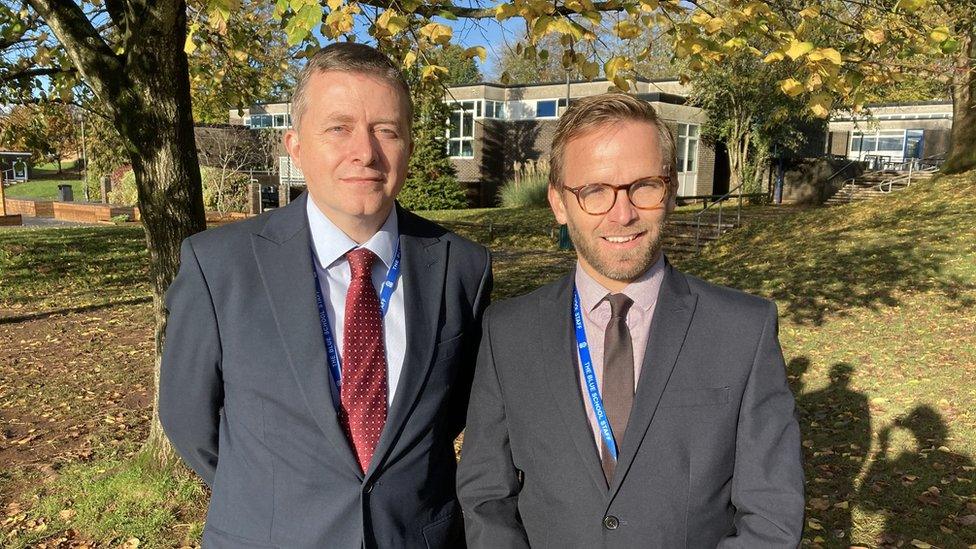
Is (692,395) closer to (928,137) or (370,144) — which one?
(370,144)

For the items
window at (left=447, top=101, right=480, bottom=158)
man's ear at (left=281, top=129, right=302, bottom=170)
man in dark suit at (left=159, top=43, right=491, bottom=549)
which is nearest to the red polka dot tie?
man in dark suit at (left=159, top=43, right=491, bottom=549)

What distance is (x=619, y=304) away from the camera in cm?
201

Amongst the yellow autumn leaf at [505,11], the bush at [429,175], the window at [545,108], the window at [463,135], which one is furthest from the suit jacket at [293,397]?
the window at [463,135]

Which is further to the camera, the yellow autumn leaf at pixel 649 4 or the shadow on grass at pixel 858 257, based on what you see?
the shadow on grass at pixel 858 257

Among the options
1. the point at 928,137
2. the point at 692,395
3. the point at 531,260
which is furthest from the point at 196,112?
the point at 928,137

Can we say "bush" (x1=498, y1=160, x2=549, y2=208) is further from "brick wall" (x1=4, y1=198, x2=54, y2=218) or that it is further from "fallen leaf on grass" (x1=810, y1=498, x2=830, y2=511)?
"fallen leaf on grass" (x1=810, y1=498, x2=830, y2=511)

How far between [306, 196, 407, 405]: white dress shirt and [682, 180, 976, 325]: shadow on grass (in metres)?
8.18

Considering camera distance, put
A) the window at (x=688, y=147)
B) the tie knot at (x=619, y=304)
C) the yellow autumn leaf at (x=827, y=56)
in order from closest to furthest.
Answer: the tie knot at (x=619, y=304), the yellow autumn leaf at (x=827, y=56), the window at (x=688, y=147)

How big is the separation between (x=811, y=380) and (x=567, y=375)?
637 cm

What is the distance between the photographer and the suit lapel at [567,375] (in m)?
1.94

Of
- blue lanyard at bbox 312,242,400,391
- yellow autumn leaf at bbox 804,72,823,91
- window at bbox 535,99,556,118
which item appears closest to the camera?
blue lanyard at bbox 312,242,400,391

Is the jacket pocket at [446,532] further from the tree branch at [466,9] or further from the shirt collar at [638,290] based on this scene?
the tree branch at [466,9]

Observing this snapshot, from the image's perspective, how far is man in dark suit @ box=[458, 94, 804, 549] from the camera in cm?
191

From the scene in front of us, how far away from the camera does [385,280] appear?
2264 mm
